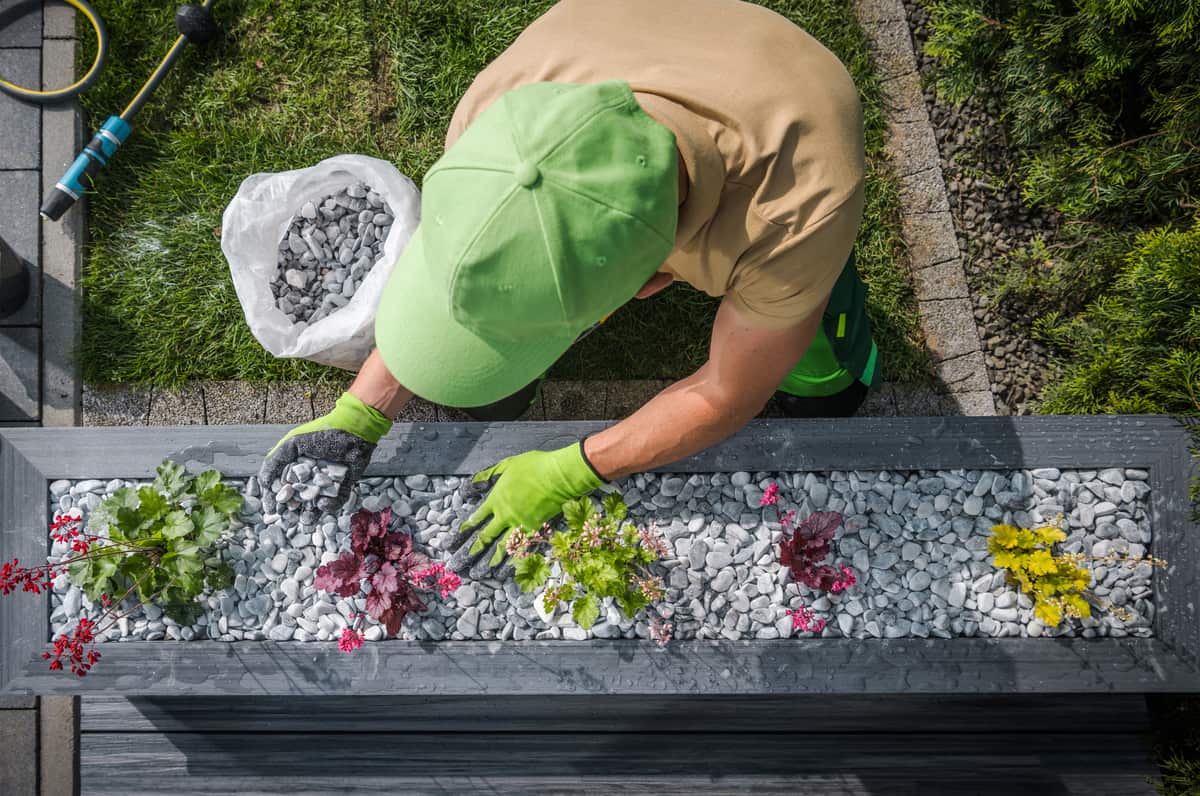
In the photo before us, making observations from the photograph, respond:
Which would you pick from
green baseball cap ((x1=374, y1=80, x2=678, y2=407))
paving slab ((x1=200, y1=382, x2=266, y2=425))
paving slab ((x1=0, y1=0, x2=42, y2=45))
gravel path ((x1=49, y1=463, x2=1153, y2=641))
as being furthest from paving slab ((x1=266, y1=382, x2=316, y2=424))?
green baseball cap ((x1=374, y1=80, x2=678, y2=407))

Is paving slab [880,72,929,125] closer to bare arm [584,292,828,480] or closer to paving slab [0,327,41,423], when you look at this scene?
bare arm [584,292,828,480]

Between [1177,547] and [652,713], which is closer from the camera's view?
[1177,547]

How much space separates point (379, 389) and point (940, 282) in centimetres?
193

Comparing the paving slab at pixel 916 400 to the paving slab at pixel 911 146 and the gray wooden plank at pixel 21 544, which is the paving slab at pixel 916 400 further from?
the gray wooden plank at pixel 21 544

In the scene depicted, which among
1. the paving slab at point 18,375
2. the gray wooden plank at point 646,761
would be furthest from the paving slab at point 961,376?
the paving slab at point 18,375

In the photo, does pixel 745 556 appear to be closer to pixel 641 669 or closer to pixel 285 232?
pixel 641 669

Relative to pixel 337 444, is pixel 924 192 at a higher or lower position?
higher

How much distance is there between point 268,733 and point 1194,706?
2.79 meters

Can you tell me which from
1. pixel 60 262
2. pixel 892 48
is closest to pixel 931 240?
pixel 892 48

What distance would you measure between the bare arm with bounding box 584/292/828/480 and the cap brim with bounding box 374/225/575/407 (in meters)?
0.37

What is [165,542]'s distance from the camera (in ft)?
6.65

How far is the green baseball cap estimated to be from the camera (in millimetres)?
1102

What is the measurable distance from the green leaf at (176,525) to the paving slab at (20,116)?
5.09ft

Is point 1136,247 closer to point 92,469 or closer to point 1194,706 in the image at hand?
point 1194,706
